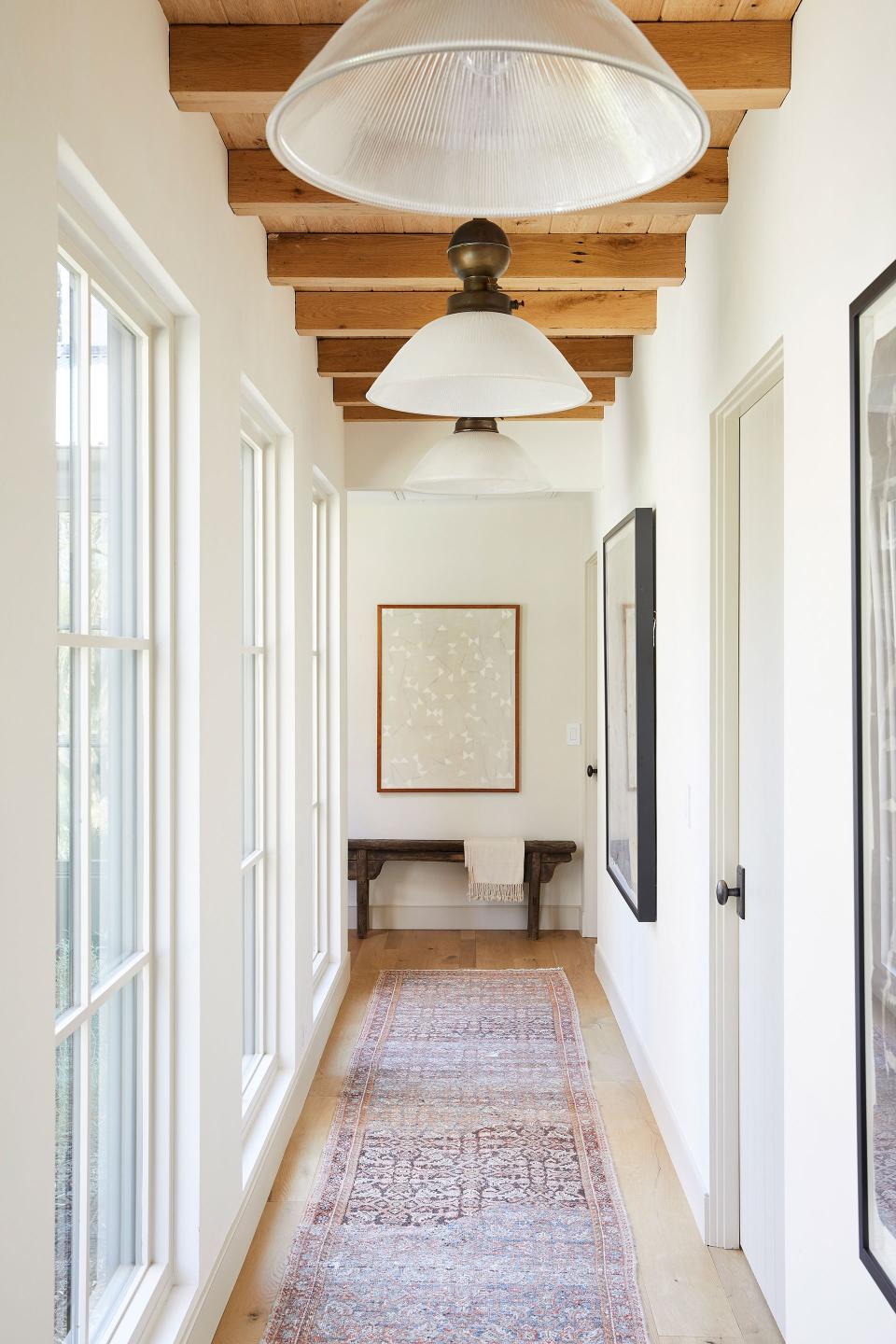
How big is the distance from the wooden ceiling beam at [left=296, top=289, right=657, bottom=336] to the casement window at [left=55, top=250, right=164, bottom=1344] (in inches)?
52.0

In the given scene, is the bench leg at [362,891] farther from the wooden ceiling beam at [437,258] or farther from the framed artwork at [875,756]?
the framed artwork at [875,756]

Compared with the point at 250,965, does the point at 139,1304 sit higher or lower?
lower

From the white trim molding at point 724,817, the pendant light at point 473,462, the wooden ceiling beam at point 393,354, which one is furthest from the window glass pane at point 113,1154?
the wooden ceiling beam at point 393,354

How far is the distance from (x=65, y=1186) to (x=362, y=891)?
4327 millimetres

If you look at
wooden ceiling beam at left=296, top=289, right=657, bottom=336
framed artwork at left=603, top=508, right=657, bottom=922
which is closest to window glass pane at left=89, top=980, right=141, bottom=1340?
framed artwork at left=603, top=508, right=657, bottom=922

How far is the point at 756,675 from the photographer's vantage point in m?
2.48

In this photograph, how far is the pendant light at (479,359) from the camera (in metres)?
1.47

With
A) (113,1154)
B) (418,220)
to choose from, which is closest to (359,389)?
(418,220)

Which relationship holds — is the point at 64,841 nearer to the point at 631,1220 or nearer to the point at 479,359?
the point at 479,359

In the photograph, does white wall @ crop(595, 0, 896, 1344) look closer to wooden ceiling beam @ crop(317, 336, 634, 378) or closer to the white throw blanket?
wooden ceiling beam @ crop(317, 336, 634, 378)

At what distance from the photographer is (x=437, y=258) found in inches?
113

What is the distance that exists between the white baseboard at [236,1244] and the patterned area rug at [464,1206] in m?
0.12

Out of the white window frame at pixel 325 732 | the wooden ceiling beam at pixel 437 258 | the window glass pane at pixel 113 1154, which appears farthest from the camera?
the white window frame at pixel 325 732

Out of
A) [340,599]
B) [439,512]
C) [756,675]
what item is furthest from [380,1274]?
[439,512]
